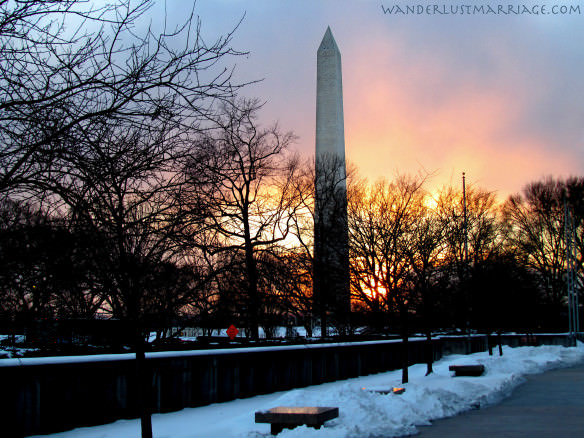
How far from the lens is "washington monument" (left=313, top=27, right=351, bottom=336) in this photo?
1078 inches

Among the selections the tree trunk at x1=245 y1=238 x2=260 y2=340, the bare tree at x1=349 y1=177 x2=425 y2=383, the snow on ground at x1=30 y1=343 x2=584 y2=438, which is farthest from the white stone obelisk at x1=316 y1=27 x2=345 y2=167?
the snow on ground at x1=30 y1=343 x2=584 y2=438

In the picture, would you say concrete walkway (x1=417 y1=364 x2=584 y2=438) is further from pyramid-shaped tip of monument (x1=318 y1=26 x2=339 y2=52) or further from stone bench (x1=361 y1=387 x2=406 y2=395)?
pyramid-shaped tip of monument (x1=318 y1=26 x2=339 y2=52)

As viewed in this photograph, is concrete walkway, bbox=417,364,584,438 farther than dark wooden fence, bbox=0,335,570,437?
Yes

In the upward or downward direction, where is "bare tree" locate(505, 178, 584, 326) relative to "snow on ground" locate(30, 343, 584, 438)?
upward

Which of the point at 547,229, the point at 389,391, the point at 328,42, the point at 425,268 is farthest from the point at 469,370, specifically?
the point at 547,229

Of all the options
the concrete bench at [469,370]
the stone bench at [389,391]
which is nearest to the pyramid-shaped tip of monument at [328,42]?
the concrete bench at [469,370]

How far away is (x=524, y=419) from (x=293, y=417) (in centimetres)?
484

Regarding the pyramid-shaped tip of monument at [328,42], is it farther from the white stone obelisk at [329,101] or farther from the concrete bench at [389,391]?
the concrete bench at [389,391]

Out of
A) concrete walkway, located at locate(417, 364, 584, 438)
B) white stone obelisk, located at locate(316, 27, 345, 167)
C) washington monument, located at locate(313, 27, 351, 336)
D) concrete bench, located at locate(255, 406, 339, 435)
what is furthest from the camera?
white stone obelisk, located at locate(316, 27, 345, 167)

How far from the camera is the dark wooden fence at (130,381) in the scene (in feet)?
30.3

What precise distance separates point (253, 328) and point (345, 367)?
321 centimetres

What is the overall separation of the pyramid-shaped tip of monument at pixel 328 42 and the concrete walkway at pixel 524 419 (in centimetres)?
2642

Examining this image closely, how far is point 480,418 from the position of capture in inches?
469

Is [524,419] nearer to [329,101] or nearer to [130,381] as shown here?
[130,381]
